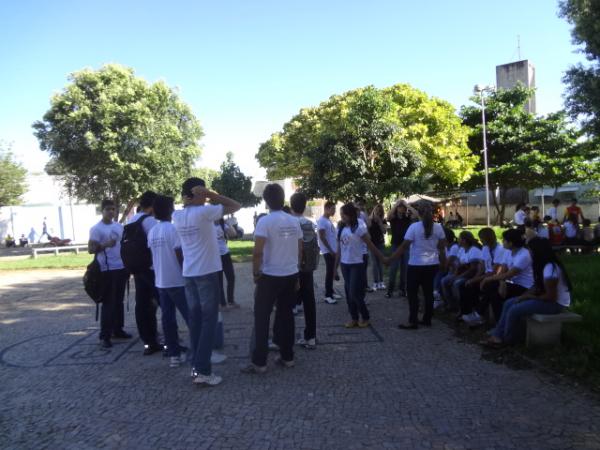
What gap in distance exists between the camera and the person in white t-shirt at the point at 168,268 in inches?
196

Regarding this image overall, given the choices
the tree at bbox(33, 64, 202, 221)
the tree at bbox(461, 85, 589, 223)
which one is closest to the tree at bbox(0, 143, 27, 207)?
the tree at bbox(33, 64, 202, 221)

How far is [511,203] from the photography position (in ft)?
142

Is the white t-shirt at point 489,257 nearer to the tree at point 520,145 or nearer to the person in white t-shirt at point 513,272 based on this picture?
the person in white t-shirt at point 513,272

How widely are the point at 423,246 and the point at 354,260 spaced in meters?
0.93

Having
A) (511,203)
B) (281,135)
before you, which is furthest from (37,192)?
(511,203)

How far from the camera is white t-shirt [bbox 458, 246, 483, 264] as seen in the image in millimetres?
6453

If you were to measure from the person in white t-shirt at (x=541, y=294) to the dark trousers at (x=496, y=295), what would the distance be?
30 cm

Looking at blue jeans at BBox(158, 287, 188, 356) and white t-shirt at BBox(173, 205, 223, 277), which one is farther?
blue jeans at BBox(158, 287, 188, 356)

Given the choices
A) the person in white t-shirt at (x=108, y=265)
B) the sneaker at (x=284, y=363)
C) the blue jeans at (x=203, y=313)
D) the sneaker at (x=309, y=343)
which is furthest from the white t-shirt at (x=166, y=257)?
the sneaker at (x=309, y=343)

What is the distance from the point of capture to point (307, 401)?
4.06 m

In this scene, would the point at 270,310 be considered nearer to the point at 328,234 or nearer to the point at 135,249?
the point at 135,249

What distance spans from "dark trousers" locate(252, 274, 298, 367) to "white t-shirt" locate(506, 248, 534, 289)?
2603 mm

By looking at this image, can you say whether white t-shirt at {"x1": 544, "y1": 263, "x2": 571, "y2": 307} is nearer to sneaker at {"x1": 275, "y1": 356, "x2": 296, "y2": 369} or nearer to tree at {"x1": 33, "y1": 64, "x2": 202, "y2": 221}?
sneaker at {"x1": 275, "y1": 356, "x2": 296, "y2": 369}

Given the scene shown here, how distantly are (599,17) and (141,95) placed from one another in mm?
18866
